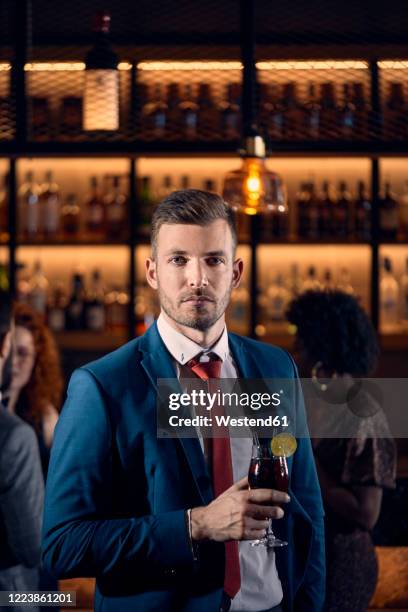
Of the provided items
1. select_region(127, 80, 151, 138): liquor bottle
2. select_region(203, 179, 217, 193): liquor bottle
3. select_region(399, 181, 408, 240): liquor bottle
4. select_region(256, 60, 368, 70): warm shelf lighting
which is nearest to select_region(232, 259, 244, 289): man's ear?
select_region(127, 80, 151, 138): liquor bottle

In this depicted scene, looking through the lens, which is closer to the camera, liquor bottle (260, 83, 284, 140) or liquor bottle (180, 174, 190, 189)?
liquor bottle (260, 83, 284, 140)

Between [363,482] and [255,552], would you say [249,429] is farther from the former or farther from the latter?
[363,482]

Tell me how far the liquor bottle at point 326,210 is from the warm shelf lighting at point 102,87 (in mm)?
1406

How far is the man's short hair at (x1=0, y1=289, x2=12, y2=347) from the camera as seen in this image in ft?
6.61

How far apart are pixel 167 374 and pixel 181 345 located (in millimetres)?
50

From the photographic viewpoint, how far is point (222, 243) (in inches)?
57.6

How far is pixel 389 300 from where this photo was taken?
4117mm

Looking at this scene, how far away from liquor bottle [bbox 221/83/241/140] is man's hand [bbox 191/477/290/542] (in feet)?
8.24

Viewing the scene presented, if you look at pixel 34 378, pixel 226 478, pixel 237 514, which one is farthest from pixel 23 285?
pixel 237 514

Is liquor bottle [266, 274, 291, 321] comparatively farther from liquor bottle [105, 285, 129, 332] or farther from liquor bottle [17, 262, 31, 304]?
liquor bottle [17, 262, 31, 304]

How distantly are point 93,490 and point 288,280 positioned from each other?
2.86 m

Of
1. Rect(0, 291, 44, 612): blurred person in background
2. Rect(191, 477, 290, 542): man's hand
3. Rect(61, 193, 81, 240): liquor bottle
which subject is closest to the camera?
Rect(191, 477, 290, 542): man's hand

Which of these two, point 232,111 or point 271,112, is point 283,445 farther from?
point 232,111

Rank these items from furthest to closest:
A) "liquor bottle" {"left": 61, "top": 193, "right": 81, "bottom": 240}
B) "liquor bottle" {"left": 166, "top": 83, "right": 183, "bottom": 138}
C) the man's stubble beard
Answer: "liquor bottle" {"left": 61, "top": 193, "right": 81, "bottom": 240}
"liquor bottle" {"left": 166, "top": 83, "right": 183, "bottom": 138}
the man's stubble beard
